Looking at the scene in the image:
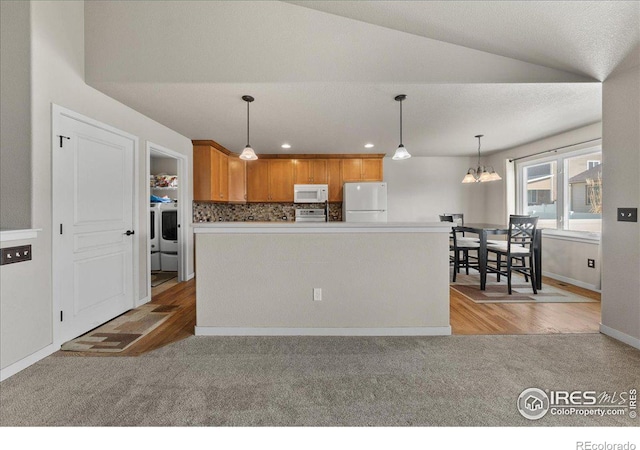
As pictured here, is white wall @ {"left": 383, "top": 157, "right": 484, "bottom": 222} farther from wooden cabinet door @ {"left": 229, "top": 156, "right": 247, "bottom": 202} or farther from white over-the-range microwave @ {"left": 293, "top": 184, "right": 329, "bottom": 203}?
wooden cabinet door @ {"left": 229, "top": 156, "right": 247, "bottom": 202}

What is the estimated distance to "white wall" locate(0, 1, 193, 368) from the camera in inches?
78.2

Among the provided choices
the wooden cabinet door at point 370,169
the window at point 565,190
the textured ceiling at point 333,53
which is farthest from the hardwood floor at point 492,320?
the wooden cabinet door at point 370,169

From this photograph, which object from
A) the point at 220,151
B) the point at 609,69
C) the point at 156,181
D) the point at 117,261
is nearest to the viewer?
the point at 609,69

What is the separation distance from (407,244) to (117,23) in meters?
3.19

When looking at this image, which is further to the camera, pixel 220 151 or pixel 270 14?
pixel 220 151

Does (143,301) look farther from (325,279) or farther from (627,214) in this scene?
(627,214)

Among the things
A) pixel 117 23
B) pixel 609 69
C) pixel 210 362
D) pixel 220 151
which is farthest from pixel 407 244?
pixel 220 151

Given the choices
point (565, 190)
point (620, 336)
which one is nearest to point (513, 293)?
point (620, 336)

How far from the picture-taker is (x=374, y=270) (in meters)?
2.48

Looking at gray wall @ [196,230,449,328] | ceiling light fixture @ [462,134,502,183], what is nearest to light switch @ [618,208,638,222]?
gray wall @ [196,230,449,328]

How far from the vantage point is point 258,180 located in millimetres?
5555

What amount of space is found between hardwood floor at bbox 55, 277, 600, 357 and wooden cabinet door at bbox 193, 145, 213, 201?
1.69 m

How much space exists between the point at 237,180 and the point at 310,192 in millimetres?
1385
